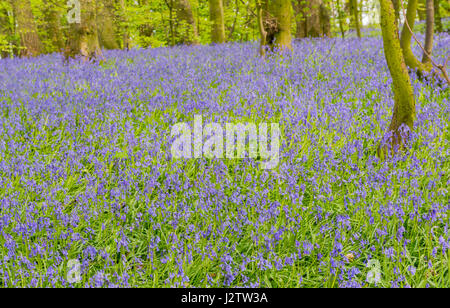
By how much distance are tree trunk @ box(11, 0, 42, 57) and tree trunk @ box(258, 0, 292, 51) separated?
8.84 metres

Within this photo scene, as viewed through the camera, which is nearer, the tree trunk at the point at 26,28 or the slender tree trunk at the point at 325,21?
the slender tree trunk at the point at 325,21

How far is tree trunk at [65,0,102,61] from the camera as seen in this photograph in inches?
362

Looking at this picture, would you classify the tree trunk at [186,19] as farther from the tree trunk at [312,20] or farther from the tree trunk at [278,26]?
the tree trunk at [278,26]

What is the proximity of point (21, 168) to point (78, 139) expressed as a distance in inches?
41.2

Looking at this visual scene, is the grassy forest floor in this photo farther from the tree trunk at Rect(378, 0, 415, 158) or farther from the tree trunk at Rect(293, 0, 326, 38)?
the tree trunk at Rect(293, 0, 326, 38)

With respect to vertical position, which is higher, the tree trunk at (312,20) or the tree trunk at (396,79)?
the tree trunk at (312,20)

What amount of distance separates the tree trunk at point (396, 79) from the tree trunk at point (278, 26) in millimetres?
4921

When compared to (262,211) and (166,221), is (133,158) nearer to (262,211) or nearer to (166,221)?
(166,221)

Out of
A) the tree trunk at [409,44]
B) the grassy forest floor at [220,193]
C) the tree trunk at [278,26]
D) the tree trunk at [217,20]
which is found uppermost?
the tree trunk at [217,20]

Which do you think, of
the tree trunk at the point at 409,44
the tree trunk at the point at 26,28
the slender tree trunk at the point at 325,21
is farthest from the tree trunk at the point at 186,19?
the tree trunk at the point at 409,44

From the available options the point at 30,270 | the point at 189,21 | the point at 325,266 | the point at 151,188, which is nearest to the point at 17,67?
the point at 189,21

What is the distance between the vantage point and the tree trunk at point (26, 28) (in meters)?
13.0

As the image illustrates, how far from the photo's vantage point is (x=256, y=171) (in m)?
3.76

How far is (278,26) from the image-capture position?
8.97 meters
